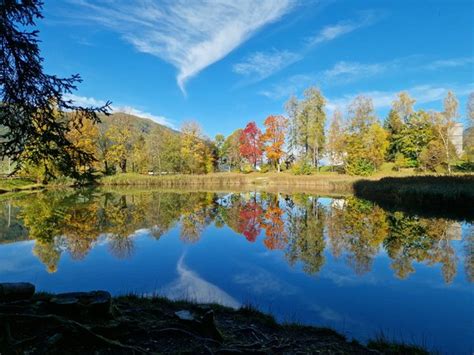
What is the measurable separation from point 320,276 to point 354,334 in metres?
3.63

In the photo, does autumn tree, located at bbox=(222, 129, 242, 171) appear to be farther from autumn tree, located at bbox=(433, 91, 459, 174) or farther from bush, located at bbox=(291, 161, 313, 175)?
autumn tree, located at bbox=(433, 91, 459, 174)

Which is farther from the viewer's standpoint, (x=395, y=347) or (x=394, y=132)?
(x=394, y=132)

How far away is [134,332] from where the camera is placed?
16.4ft

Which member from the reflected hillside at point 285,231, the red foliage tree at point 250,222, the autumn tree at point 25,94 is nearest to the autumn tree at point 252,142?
the red foliage tree at point 250,222

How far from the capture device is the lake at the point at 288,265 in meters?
7.00

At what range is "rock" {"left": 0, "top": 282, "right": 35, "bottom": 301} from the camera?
5.25 metres

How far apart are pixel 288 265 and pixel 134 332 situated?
22.2 feet

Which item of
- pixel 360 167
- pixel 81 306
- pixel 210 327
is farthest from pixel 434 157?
pixel 81 306

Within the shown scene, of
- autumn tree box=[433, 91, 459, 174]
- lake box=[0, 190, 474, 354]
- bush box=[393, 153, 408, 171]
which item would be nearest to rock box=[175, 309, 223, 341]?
lake box=[0, 190, 474, 354]

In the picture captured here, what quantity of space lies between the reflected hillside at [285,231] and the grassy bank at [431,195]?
133 inches

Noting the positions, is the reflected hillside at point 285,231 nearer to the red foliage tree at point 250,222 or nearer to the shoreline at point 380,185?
the red foliage tree at point 250,222

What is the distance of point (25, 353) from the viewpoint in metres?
3.95

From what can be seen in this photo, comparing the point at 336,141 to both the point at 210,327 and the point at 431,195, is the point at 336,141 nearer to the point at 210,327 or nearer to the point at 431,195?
the point at 431,195

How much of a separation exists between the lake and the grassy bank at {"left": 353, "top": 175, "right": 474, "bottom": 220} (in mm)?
4385
